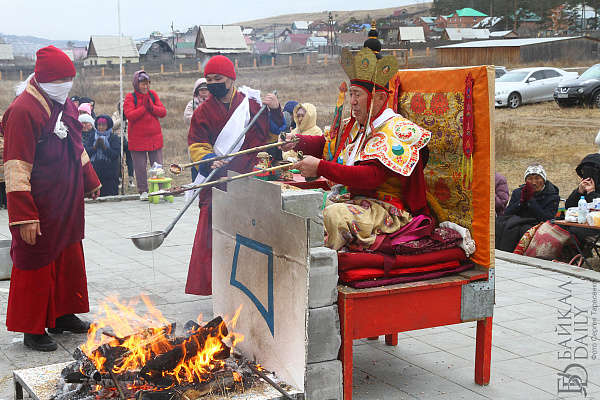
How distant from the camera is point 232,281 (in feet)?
14.9

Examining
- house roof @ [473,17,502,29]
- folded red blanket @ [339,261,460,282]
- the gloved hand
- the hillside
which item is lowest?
the gloved hand

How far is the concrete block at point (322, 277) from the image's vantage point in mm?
3648

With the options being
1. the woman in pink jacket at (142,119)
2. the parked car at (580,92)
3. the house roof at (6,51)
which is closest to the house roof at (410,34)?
the house roof at (6,51)

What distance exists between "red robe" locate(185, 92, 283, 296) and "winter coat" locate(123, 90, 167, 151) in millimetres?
5679

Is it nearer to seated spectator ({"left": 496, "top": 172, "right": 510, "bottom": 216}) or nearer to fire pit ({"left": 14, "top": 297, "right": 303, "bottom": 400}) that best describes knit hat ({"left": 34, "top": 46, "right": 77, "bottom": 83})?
fire pit ({"left": 14, "top": 297, "right": 303, "bottom": 400})

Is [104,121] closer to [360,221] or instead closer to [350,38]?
[360,221]

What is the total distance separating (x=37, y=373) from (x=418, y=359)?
101 inches

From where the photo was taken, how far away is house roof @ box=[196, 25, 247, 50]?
1489 inches

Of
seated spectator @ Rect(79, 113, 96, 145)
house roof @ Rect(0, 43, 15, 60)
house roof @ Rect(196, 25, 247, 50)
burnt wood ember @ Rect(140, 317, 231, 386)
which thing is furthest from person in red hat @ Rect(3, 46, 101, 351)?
house roof @ Rect(196, 25, 247, 50)

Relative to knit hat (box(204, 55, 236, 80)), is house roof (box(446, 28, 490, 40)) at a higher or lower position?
higher

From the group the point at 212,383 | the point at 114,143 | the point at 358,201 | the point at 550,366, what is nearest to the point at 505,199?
the point at 550,366

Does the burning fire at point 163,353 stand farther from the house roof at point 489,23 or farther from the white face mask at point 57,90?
the house roof at point 489,23

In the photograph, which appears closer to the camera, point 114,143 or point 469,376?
point 469,376

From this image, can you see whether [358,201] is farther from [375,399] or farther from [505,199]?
[505,199]
